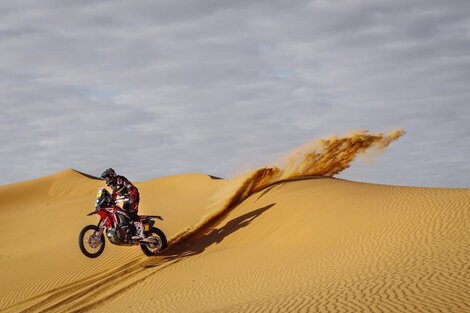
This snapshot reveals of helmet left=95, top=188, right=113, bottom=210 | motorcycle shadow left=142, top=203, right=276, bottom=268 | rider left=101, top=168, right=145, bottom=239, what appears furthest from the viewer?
motorcycle shadow left=142, top=203, right=276, bottom=268

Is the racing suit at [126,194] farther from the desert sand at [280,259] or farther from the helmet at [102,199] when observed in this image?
the desert sand at [280,259]

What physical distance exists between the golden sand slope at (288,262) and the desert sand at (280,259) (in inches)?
1.4

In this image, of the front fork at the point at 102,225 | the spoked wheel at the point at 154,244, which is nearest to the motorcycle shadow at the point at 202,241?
the spoked wheel at the point at 154,244

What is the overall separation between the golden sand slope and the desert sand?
0.04 metres

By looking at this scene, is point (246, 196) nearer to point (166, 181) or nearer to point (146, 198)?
point (146, 198)

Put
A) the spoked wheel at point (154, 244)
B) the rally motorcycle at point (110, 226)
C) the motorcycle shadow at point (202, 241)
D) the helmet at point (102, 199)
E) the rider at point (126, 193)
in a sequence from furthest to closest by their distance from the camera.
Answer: the motorcycle shadow at point (202, 241) < the spoked wheel at point (154, 244) < the rider at point (126, 193) < the helmet at point (102, 199) < the rally motorcycle at point (110, 226)

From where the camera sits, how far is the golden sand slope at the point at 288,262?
10.3 meters

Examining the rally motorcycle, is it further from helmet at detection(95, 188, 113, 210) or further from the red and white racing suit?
the red and white racing suit

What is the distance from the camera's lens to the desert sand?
10398mm

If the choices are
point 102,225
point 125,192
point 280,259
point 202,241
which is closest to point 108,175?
point 125,192

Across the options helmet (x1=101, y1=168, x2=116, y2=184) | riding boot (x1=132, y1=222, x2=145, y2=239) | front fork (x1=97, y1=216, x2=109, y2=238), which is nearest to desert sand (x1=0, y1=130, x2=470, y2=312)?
riding boot (x1=132, y1=222, x2=145, y2=239)

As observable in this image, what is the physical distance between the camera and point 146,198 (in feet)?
120

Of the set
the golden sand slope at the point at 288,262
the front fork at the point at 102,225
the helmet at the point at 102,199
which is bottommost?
the golden sand slope at the point at 288,262

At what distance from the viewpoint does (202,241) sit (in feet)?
60.6
